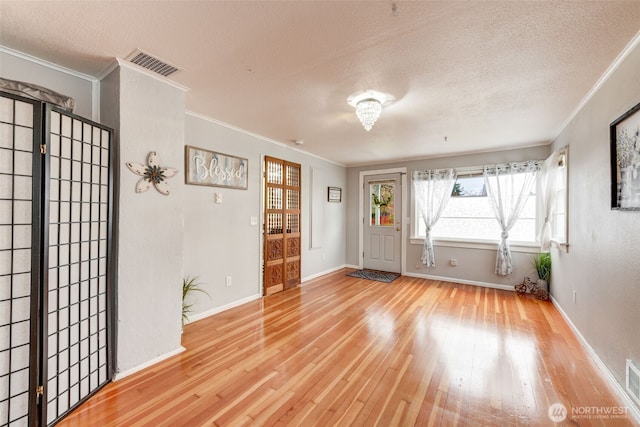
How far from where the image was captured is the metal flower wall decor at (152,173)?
2.09 metres

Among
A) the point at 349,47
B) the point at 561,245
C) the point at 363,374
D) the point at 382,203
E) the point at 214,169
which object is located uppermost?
the point at 349,47

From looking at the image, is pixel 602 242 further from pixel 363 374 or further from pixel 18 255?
pixel 18 255

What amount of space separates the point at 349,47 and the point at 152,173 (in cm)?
179

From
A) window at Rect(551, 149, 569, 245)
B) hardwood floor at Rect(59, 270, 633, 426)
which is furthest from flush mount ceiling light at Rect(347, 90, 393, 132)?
window at Rect(551, 149, 569, 245)

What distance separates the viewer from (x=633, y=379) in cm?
165

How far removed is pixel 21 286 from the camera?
1477mm

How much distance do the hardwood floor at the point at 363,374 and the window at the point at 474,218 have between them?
1397 millimetres

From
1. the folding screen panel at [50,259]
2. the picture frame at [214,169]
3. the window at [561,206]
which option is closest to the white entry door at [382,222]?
the window at [561,206]

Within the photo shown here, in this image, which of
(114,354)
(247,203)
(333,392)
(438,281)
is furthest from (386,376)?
(438,281)

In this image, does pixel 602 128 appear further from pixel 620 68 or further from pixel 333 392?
pixel 333 392

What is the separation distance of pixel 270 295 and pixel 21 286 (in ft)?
9.23

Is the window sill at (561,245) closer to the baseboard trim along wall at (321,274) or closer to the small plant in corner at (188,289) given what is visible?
the baseboard trim along wall at (321,274)

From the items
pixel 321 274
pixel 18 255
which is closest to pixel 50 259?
pixel 18 255

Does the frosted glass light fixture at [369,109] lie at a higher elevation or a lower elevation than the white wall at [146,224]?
higher
